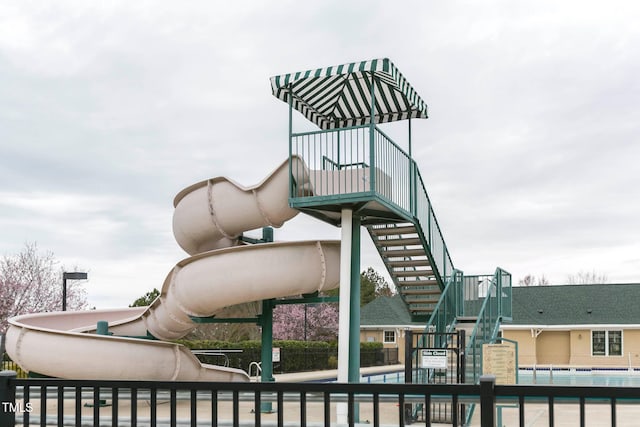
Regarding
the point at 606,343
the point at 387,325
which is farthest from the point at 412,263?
the point at 387,325

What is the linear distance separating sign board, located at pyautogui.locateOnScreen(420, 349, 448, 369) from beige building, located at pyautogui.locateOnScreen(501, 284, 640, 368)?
88.9 ft

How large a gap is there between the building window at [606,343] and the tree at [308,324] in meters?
17.7

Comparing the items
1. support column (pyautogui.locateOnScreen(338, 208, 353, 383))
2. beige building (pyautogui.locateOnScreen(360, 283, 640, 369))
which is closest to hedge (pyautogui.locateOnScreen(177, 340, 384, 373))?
beige building (pyautogui.locateOnScreen(360, 283, 640, 369))

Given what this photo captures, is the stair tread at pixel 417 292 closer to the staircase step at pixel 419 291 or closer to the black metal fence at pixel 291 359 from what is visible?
the staircase step at pixel 419 291

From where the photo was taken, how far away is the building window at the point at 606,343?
134ft

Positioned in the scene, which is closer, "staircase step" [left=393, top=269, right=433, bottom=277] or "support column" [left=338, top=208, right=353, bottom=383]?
"support column" [left=338, top=208, right=353, bottom=383]

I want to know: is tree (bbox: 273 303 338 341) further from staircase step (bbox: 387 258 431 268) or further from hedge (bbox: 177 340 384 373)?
staircase step (bbox: 387 258 431 268)

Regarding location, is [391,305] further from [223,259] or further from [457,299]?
[223,259]

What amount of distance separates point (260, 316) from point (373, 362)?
90.3ft

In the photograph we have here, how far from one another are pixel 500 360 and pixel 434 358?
2708 millimetres

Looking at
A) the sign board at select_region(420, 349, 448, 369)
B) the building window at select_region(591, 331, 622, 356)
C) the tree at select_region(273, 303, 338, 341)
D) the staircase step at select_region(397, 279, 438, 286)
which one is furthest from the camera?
the tree at select_region(273, 303, 338, 341)

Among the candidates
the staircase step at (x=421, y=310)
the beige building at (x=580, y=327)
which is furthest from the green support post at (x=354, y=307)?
the beige building at (x=580, y=327)

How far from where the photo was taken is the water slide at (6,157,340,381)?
1527 cm

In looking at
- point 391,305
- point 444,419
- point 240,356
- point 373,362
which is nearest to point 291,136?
point 444,419
